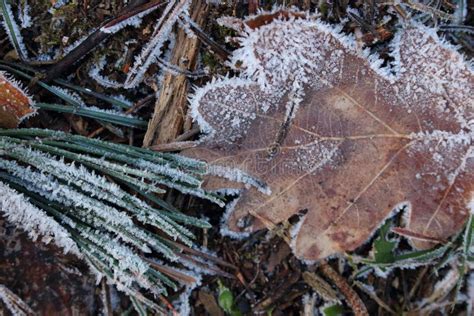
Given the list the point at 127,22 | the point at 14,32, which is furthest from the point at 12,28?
the point at 127,22

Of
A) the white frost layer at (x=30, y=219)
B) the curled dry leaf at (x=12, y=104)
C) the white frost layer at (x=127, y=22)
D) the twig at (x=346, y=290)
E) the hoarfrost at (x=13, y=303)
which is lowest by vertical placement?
the hoarfrost at (x=13, y=303)

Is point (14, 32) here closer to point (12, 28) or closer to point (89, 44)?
point (12, 28)

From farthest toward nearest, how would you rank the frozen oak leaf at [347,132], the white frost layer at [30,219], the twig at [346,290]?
1. the twig at [346,290]
2. the frozen oak leaf at [347,132]
3. the white frost layer at [30,219]

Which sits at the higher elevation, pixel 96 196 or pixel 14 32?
pixel 14 32

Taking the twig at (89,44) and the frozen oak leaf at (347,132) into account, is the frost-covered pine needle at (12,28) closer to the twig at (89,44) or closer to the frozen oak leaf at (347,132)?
the twig at (89,44)

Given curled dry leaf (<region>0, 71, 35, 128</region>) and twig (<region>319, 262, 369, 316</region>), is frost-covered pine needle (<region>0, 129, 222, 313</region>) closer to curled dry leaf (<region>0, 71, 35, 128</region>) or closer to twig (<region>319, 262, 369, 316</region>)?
curled dry leaf (<region>0, 71, 35, 128</region>)

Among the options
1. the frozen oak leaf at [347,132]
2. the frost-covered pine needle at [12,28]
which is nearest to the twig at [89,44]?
the frost-covered pine needle at [12,28]
